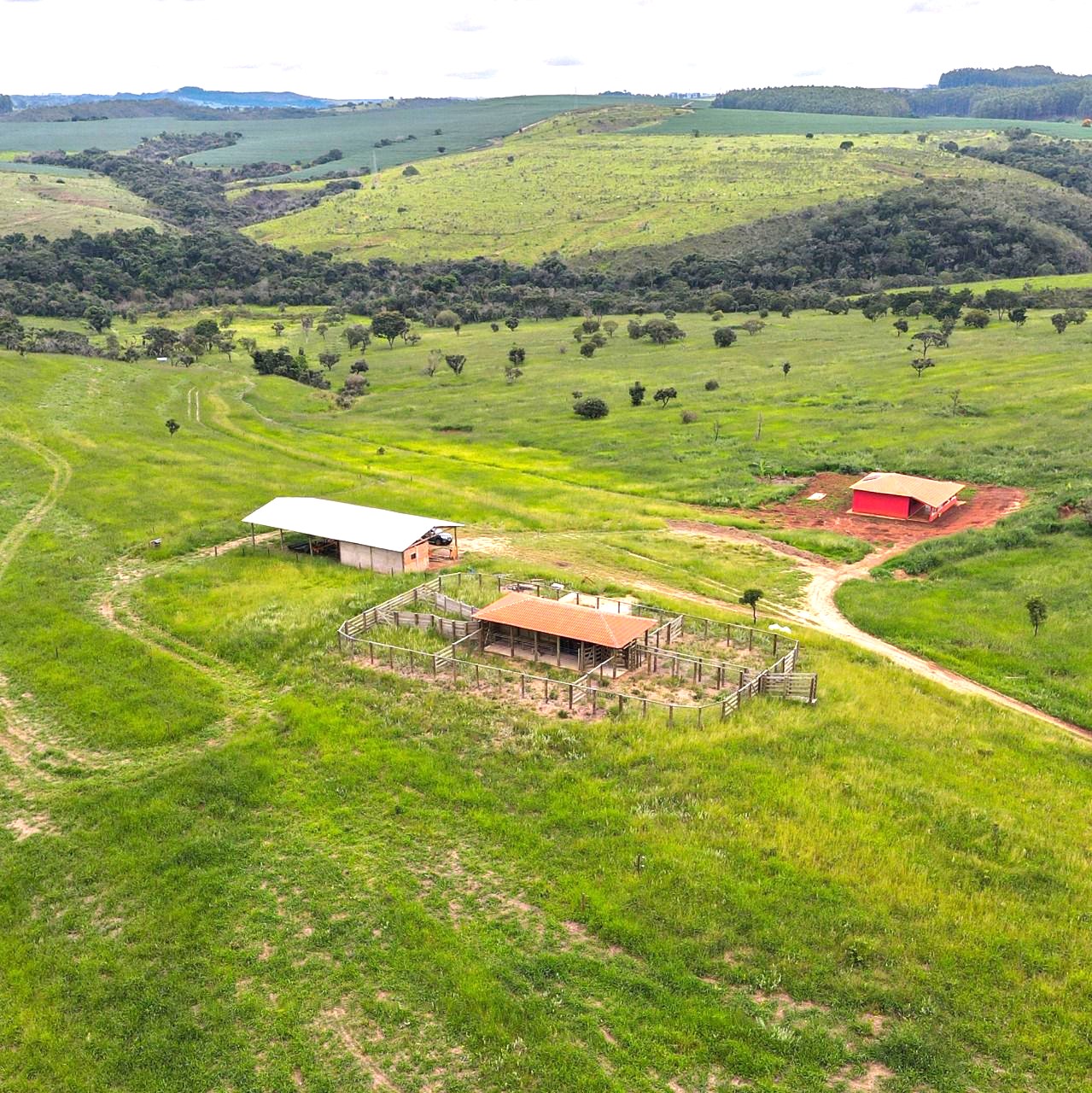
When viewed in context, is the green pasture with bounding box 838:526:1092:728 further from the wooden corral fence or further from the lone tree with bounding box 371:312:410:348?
the lone tree with bounding box 371:312:410:348

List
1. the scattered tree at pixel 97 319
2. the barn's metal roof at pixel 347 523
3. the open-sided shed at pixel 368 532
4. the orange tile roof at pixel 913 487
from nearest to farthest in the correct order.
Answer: the open-sided shed at pixel 368 532, the barn's metal roof at pixel 347 523, the orange tile roof at pixel 913 487, the scattered tree at pixel 97 319

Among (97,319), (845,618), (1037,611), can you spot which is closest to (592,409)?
(845,618)

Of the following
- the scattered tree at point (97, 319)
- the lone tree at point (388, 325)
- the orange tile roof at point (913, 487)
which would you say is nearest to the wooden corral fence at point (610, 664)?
the orange tile roof at point (913, 487)

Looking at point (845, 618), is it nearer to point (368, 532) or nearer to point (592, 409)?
point (368, 532)

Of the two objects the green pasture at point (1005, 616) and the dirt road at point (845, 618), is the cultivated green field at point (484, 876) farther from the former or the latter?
the green pasture at point (1005, 616)

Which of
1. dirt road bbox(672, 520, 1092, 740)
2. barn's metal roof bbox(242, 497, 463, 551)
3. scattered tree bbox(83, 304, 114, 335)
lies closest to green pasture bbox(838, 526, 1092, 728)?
dirt road bbox(672, 520, 1092, 740)
